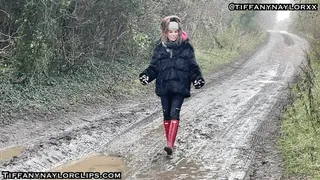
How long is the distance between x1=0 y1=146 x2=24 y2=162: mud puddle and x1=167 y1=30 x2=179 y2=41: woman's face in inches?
111

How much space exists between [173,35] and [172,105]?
1.06 m

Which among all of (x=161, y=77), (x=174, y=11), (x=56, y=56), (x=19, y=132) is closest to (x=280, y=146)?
(x=161, y=77)

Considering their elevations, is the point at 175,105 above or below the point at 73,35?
below

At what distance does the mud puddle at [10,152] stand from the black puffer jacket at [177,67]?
2.39 meters

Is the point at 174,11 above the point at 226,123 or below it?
above

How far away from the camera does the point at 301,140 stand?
23.2 feet

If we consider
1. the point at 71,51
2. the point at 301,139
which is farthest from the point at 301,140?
the point at 71,51

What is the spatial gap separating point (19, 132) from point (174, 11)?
1085cm

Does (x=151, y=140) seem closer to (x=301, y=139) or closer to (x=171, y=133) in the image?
(x=171, y=133)

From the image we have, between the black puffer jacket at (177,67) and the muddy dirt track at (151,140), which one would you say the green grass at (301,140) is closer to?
the muddy dirt track at (151,140)

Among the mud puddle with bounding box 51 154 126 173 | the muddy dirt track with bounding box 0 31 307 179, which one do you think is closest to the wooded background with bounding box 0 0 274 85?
the muddy dirt track with bounding box 0 31 307 179

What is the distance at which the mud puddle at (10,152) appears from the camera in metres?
6.31

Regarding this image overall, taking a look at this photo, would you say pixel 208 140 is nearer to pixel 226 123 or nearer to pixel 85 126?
pixel 226 123

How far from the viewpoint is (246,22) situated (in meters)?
34.7
